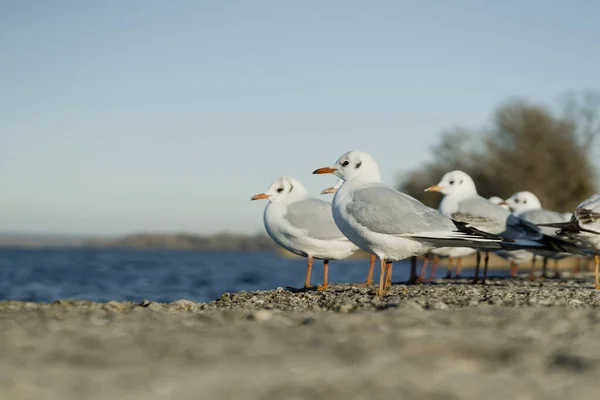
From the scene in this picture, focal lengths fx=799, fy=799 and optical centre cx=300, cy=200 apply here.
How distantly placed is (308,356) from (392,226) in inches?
178

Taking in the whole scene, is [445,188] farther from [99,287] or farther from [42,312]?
[99,287]

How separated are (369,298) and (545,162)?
33479 millimetres

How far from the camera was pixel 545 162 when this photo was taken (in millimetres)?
39000

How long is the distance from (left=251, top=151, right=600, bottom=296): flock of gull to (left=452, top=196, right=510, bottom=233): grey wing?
0.01 meters

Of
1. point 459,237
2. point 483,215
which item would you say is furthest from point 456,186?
point 459,237

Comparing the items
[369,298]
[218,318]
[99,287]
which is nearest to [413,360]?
[218,318]

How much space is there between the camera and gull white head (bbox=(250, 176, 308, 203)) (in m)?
10.4

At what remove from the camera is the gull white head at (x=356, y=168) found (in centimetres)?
861

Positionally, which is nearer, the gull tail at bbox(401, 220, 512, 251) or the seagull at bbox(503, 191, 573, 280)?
the gull tail at bbox(401, 220, 512, 251)

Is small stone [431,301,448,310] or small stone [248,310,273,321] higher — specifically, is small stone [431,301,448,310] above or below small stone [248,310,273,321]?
below

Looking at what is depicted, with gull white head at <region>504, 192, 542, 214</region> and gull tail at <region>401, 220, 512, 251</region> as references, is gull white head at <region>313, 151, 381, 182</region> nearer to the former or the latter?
gull tail at <region>401, 220, 512, 251</region>

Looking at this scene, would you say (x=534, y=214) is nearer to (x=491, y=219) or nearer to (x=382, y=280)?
(x=491, y=219)

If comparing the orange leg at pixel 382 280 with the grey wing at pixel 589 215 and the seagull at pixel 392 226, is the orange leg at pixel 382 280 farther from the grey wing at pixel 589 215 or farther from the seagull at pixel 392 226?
the grey wing at pixel 589 215

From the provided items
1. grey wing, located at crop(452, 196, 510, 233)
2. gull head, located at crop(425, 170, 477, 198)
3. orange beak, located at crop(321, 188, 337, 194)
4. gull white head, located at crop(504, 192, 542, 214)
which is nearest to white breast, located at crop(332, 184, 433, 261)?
orange beak, located at crop(321, 188, 337, 194)
